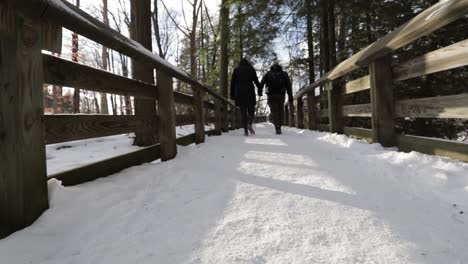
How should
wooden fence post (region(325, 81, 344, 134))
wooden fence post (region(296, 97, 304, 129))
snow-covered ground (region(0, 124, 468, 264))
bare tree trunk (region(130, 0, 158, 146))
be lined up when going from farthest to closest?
wooden fence post (region(296, 97, 304, 129)) → bare tree trunk (region(130, 0, 158, 146)) → wooden fence post (region(325, 81, 344, 134)) → snow-covered ground (region(0, 124, 468, 264))

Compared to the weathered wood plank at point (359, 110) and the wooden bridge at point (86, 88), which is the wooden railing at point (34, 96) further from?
the weathered wood plank at point (359, 110)

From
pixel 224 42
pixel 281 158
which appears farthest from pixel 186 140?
pixel 224 42

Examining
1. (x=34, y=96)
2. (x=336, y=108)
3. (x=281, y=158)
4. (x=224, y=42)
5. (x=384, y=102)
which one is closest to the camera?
(x=34, y=96)

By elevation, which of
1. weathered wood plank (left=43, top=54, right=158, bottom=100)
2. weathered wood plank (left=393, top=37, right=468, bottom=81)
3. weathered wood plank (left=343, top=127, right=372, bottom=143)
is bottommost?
weathered wood plank (left=343, top=127, right=372, bottom=143)

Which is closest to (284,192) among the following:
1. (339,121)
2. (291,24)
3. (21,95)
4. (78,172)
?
(78,172)

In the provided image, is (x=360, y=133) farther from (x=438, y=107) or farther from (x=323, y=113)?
(x=323, y=113)

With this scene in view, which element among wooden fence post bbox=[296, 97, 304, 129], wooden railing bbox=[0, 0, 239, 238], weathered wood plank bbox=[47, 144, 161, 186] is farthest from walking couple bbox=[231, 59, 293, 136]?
wooden railing bbox=[0, 0, 239, 238]

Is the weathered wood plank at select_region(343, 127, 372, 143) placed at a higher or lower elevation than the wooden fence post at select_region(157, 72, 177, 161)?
lower

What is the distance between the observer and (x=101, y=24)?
1.78 meters

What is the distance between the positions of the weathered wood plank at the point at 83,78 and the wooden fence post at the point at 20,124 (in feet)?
0.61

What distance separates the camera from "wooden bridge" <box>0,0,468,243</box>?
1179mm

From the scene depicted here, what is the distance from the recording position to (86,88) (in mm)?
1818

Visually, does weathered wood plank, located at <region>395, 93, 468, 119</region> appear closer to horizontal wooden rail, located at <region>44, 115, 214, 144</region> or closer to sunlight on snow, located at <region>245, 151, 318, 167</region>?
sunlight on snow, located at <region>245, 151, 318, 167</region>

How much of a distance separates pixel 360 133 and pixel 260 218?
10.3ft
